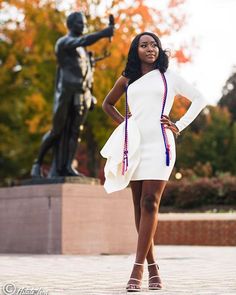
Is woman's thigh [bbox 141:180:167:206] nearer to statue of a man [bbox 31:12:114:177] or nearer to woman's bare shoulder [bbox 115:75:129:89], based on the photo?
woman's bare shoulder [bbox 115:75:129:89]

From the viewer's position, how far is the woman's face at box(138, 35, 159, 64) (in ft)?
17.9

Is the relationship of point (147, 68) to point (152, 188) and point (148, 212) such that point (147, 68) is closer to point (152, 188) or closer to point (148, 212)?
point (152, 188)

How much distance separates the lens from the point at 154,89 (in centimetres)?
540

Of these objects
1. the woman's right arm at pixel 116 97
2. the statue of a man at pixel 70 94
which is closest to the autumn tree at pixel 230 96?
the statue of a man at pixel 70 94

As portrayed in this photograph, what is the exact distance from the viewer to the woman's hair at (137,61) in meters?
5.49

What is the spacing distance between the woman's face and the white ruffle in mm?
424

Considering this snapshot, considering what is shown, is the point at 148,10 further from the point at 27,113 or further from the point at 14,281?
the point at 14,281

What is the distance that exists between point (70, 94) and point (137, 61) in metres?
5.48

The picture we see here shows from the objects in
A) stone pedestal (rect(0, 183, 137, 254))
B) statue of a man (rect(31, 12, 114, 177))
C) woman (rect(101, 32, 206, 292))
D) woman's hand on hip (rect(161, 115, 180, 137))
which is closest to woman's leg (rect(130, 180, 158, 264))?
woman (rect(101, 32, 206, 292))

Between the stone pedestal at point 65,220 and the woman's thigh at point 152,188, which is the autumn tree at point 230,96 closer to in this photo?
the stone pedestal at point 65,220

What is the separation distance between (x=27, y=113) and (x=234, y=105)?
2358cm

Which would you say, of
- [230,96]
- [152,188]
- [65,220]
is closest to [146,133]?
[152,188]

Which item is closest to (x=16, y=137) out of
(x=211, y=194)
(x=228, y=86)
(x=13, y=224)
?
(x=211, y=194)

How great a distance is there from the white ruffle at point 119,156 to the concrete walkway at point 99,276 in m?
0.71
